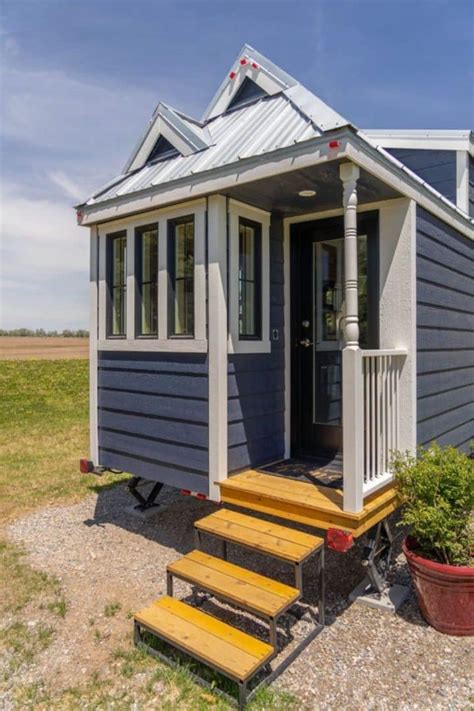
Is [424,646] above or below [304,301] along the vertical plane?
below

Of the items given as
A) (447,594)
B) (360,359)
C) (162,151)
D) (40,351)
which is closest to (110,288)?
(162,151)

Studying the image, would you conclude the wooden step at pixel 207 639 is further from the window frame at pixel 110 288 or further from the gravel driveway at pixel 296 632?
the window frame at pixel 110 288

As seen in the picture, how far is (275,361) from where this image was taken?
3873 millimetres

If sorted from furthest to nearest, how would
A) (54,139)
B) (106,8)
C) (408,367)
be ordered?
(54,139) < (106,8) < (408,367)

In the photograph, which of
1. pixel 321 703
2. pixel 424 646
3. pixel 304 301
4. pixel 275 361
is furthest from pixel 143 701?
pixel 304 301

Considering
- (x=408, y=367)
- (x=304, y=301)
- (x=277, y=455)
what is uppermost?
(x=304, y=301)

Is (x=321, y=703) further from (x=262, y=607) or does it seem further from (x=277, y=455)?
(x=277, y=455)

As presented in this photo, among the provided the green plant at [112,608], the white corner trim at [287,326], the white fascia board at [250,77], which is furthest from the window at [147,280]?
the green plant at [112,608]

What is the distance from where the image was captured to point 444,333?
158 inches

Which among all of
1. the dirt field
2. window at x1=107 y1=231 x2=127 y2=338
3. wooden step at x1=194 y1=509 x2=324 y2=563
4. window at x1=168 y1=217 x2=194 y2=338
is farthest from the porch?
the dirt field

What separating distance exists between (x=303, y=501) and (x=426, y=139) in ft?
13.8

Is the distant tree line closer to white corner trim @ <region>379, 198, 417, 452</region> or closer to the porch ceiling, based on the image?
the porch ceiling

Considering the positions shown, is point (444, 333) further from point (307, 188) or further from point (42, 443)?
point (42, 443)

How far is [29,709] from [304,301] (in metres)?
3.25
